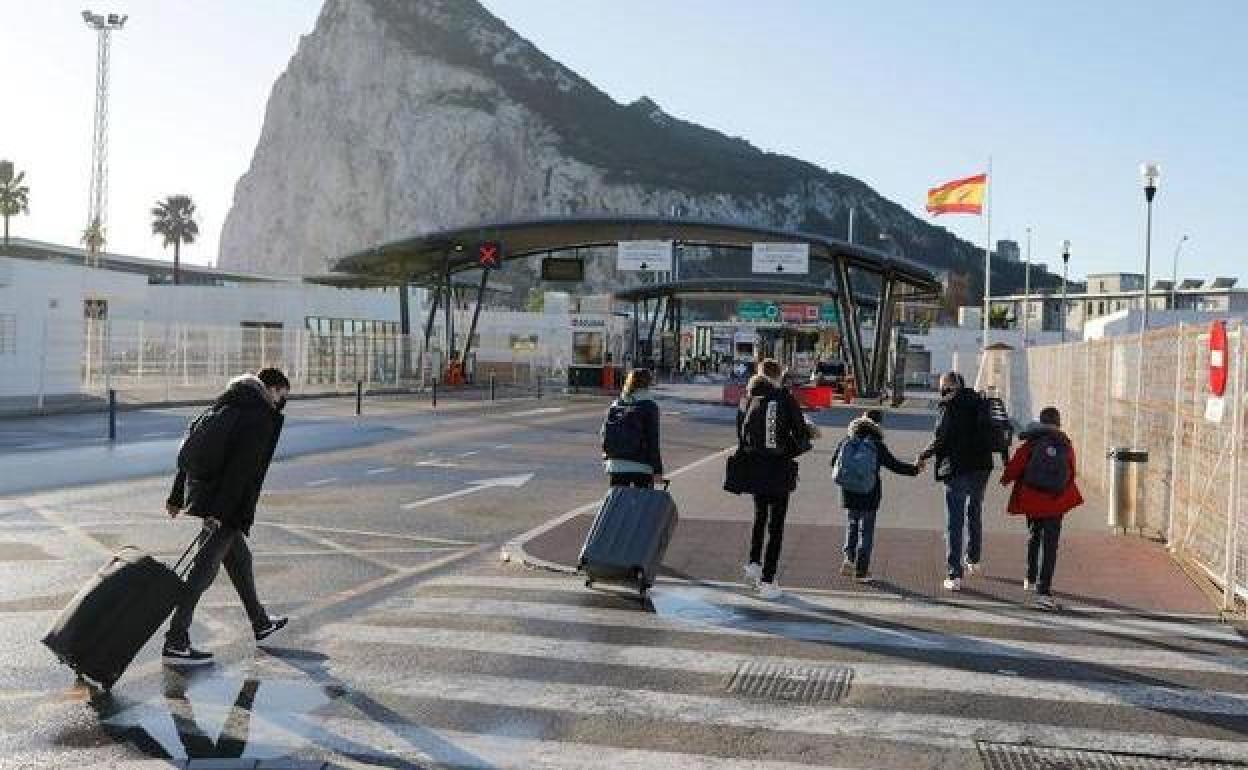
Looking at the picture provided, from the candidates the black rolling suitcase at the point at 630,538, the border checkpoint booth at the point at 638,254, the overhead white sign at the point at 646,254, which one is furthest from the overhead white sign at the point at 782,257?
the black rolling suitcase at the point at 630,538

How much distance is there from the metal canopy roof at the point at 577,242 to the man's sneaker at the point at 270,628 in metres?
40.4

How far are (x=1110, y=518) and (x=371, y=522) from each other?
25.8 ft

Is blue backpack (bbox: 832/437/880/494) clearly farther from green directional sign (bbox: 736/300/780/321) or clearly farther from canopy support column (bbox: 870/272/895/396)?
green directional sign (bbox: 736/300/780/321)

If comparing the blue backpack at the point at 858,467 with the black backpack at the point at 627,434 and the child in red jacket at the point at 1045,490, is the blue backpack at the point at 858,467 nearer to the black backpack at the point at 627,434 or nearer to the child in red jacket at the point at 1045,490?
the child in red jacket at the point at 1045,490

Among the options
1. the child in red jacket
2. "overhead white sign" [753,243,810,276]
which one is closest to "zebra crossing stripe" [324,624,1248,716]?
the child in red jacket

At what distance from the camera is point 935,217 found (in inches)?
1736

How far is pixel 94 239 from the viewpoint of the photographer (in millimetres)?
79062

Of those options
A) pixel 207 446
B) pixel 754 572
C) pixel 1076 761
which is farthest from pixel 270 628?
pixel 1076 761

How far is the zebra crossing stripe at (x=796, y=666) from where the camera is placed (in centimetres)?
671

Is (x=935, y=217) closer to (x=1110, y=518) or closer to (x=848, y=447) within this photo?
(x=1110, y=518)

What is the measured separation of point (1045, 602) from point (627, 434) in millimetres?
3395

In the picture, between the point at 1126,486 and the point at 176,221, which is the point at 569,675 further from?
the point at 176,221

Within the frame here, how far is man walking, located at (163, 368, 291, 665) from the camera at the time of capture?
719cm

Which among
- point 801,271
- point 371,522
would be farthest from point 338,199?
point 371,522
